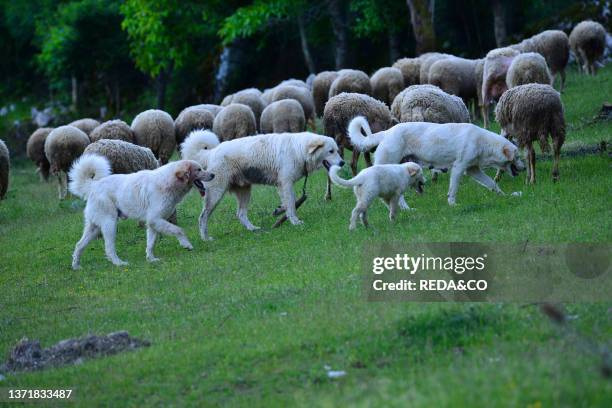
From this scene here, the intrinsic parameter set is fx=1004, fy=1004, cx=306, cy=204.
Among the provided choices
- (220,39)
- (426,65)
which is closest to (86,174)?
(426,65)

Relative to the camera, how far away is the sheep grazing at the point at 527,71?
65.9 ft

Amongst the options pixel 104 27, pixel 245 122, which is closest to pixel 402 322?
pixel 245 122

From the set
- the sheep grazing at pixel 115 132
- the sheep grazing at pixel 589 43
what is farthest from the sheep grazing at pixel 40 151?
the sheep grazing at pixel 589 43

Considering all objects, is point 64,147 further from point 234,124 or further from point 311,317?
point 311,317

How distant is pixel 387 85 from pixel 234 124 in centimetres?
474

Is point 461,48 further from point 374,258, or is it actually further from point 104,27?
point 374,258

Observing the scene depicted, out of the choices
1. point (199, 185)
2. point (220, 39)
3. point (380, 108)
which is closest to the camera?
point (199, 185)

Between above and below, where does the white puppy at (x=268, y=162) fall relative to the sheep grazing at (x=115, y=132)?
above

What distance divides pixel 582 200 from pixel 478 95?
34.3 feet

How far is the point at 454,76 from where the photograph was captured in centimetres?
2375

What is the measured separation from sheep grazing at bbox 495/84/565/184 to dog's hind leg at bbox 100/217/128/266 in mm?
6381

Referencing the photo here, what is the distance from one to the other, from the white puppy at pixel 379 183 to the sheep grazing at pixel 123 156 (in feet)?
17.6

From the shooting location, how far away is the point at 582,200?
1371cm

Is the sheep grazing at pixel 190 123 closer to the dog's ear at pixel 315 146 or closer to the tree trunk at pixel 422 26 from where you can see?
the dog's ear at pixel 315 146
